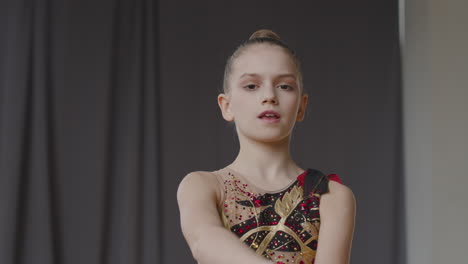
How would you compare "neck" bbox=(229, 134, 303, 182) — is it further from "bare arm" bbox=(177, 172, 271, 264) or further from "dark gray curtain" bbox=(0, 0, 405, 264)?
"dark gray curtain" bbox=(0, 0, 405, 264)

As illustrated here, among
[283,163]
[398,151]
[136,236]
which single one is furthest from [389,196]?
[283,163]

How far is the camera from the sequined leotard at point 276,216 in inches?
43.2

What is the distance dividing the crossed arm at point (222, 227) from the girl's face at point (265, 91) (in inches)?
5.4

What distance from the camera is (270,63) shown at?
1181mm

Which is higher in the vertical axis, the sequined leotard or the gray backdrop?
the gray backdrop

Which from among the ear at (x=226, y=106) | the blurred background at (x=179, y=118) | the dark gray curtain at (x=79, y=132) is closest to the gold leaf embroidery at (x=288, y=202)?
the ear at (x=226, y=106)

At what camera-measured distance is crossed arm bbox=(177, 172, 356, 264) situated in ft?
3.27

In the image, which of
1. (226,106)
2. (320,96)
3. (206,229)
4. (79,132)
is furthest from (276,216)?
(320,96)

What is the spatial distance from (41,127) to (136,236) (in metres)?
0.75

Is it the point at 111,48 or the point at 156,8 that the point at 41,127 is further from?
the point at 156,8

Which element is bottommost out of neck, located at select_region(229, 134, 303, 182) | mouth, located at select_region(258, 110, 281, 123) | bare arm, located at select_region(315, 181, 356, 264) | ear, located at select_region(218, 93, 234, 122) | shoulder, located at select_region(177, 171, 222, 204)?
bare arm, located at select_region(315, 181, 356, 264)

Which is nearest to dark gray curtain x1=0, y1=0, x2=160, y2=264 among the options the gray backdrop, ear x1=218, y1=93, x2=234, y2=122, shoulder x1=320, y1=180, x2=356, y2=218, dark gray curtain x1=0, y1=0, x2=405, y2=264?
dark gray curtain x1=0, y1=0, x2=405, y2=264

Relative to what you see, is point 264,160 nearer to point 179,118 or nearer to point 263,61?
point 263,61

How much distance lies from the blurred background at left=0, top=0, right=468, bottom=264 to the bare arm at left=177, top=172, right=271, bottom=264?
1.71 meters
